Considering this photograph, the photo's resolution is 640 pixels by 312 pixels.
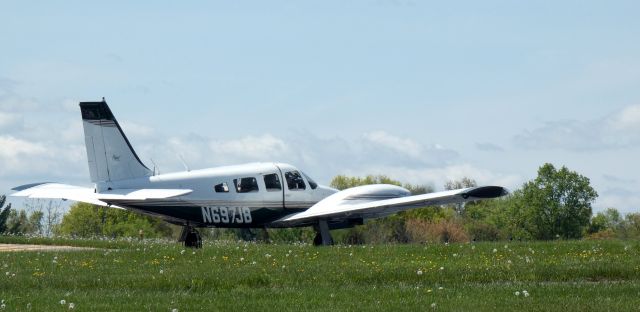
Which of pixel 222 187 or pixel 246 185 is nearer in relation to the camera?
pixel 222 187

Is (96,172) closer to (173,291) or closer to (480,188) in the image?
(480,188)

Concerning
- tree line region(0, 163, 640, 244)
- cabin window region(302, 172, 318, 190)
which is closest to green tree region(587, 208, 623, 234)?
tree line region(0, 163, 640, 244)

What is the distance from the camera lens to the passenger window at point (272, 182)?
35.2 metres

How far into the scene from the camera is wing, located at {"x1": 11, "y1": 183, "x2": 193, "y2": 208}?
32.5m

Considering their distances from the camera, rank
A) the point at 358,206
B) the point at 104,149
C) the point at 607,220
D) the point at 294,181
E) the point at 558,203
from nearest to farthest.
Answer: the point at 104,149 < the point at 358,206 < the point at 294,181 < the point at 558,203 < the point at 607,220

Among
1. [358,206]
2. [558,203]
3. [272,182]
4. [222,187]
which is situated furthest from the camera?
[558,203]

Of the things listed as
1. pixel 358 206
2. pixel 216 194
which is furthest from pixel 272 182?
pixel 358 206

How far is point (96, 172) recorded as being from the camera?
34062mm

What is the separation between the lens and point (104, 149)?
112ft

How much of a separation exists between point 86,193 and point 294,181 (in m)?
6.58

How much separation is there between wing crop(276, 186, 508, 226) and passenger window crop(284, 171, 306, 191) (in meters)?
0.79

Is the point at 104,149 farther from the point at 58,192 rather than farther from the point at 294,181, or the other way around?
the point at 294,181

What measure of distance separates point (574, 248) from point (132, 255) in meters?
10.3

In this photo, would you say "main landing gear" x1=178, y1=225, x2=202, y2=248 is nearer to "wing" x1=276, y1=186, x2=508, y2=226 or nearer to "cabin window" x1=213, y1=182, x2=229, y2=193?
"cabin window" x1=213, y1=182, x2=229, y2=193
